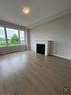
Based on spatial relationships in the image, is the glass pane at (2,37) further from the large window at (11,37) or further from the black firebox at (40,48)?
the black firebox at (40,48)

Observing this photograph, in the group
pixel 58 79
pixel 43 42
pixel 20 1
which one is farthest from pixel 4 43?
pixel 58 79

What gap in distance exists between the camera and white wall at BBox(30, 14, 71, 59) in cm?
358

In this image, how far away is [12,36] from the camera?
18.7 ft

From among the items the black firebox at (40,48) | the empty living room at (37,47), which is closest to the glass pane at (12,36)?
the empty living room at (37,47)

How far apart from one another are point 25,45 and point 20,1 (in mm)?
4556

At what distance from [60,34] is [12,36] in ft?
13.8

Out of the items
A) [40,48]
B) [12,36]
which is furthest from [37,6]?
A: [12,36]

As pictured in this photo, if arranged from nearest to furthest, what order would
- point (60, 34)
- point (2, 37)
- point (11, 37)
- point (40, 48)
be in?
Result: point (60, 34) → point (2, 37) → point (40, 48) → point (11, 37)

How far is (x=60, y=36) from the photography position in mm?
3953

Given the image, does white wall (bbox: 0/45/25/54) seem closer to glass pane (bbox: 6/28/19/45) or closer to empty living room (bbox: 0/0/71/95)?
empty living room (bbox: 0/0/71/95)

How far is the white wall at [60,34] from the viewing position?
3.58m

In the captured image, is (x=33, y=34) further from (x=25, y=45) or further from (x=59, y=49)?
(x=59, y=49)

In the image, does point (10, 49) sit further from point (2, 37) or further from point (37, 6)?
point (37, 6)

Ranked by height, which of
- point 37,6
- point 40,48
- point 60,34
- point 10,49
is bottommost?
point 10,49
